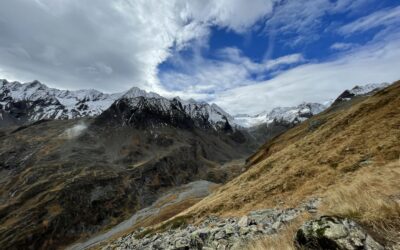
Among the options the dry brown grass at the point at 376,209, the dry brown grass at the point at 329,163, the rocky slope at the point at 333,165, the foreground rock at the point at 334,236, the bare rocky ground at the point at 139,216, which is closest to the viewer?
the foreground rock at the point at 334,236

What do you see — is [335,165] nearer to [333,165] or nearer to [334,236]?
[333,165]

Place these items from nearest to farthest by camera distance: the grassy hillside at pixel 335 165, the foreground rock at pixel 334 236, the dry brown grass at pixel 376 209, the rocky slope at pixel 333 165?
the foreground rock at pixel 334 236 < the dry brown grass at pixel 376 209 < the grassy hillside at pixel 335 165 < the rocky slope at pixel 333 165

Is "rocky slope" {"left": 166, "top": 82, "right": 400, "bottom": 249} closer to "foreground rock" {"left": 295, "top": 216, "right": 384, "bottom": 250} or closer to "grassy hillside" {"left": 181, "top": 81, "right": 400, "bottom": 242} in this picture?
"grassy hillside" {"left": 181, "top": 81, "right": 400, "bottom": 242}

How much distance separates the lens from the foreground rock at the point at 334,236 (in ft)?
21.4

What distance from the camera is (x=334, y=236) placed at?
6879mm

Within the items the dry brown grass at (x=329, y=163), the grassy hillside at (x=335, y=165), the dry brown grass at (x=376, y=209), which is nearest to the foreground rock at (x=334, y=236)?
the dry brown grass at (x=376, y=209)

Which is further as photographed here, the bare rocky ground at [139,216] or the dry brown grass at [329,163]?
the bare rocky ground at [139,216]

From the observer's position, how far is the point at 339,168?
2830cm

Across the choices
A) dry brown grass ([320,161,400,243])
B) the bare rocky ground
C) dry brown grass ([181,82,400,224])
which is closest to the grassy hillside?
dry brown grass ([181,82,400,224])

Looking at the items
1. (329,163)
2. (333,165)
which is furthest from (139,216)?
(333,165)

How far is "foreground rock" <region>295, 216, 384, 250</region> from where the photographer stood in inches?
257

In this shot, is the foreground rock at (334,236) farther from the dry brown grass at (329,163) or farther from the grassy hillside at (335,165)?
the dry brown grass at (329,163)

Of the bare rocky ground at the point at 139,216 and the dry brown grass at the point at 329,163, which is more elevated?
the dry brown grass at the point at 329,163

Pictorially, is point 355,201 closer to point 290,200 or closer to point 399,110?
point 290,200
